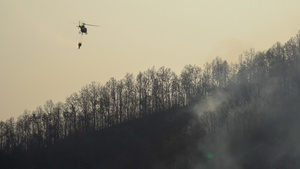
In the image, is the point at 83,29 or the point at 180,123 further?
the point at 180,123

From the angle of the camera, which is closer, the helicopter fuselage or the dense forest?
the helicopter fuselage

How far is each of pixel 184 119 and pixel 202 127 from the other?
11.3 m

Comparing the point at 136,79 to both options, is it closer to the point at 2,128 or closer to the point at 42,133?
the point at 42,133

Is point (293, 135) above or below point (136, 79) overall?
below

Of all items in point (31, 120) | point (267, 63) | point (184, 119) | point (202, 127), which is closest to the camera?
point (202, 127)

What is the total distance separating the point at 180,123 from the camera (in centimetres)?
11525

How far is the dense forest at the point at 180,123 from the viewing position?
9244cm

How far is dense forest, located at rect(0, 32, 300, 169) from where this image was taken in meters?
92.4

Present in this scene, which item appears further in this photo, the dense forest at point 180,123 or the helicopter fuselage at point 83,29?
the dense forest at point 180,123

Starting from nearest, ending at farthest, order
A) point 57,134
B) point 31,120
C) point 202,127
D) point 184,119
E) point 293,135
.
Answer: point 293,135, point 202,127, point 184,119, point 57,134, point 31,120

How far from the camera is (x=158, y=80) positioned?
13575 centimetres

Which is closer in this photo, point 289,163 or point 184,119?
point 289,163

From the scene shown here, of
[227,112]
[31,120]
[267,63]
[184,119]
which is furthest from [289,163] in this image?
[31,120]

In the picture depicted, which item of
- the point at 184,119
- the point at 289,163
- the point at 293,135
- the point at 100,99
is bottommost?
the point at 289,163
